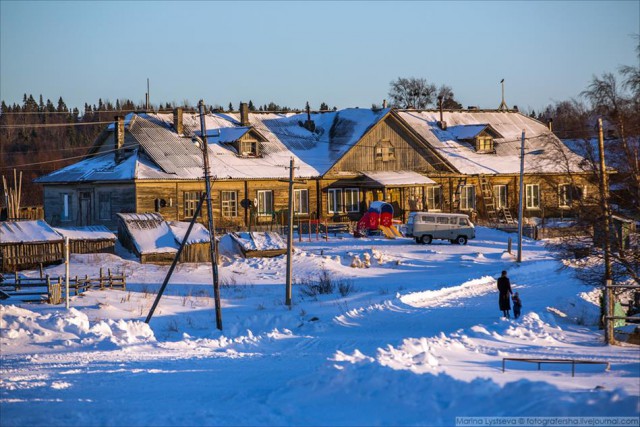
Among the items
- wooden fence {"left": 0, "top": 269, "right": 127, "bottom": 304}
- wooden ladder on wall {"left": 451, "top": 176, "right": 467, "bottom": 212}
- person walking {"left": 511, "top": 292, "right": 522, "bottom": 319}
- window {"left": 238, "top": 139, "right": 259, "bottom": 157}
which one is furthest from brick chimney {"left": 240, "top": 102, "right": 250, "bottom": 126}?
person walking {"left": 511, "top": 292, "right": 522, "bottom": 319}

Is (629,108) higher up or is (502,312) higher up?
(629,108)

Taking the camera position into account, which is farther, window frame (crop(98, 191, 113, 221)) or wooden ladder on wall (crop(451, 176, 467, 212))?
wooden ladder on wall (crop(451, 176, 467, 212))

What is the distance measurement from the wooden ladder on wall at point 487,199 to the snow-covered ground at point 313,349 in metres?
15.4

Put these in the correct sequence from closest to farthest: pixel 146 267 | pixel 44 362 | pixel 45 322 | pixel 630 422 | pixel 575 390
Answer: pixel 630 422
pixel 575 390
pixel 44 362
pixel 45 322
pixel 146 267

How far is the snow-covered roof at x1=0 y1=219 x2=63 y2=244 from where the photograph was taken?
35344 millimetres

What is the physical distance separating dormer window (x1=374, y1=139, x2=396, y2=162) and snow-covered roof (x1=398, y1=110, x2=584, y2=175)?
262cm

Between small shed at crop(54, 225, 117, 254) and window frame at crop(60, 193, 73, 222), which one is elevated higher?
window frame at crop(60, 193, 73, 222)

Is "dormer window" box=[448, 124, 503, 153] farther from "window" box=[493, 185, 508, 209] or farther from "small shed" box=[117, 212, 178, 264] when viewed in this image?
"small shed" box=[117, 212, 178, 264]

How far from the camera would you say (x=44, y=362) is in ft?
62.2

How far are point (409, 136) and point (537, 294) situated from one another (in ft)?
81.7

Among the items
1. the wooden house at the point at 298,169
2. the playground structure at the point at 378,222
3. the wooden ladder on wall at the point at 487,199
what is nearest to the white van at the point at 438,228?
the playground structure at the point at 378,222

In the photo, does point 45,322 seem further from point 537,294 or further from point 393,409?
point 537,294

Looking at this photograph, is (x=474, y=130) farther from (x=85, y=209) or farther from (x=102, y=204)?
(x=85, y=209)

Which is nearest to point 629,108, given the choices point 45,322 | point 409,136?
point 45,322
